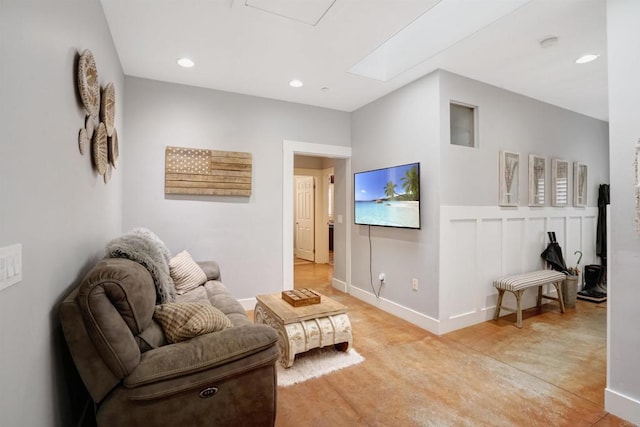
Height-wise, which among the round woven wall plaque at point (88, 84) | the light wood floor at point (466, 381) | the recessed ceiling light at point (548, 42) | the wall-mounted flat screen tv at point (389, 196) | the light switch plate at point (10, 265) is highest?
the recessed ceiling light at point (548, 42)

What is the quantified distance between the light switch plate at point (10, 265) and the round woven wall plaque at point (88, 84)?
0.95 metres

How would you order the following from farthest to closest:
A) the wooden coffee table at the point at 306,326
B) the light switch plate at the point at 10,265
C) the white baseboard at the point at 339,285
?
the white baseboard at the point at 339,285
the wooden coffee table at the point at 306,326
the light switch plate at the point at 10,265

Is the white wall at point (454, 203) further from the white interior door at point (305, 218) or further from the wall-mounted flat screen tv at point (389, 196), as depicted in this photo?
the white interior door at point (305, 218)

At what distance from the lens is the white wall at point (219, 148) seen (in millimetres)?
3301

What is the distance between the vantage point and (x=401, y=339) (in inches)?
116

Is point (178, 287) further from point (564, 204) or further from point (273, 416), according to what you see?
point (564, 204)

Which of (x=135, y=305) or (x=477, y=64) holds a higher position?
(x=477, y=64)

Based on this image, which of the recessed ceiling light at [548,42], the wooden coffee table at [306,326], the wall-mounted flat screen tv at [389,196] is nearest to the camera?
the wooden coffee table at [306,326]

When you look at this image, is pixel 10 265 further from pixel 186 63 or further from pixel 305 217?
pixel 305 217

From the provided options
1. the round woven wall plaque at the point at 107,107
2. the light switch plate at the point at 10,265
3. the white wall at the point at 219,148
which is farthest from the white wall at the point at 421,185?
the light switch plate at the point at 10,265

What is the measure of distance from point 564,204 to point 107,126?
5.24 m

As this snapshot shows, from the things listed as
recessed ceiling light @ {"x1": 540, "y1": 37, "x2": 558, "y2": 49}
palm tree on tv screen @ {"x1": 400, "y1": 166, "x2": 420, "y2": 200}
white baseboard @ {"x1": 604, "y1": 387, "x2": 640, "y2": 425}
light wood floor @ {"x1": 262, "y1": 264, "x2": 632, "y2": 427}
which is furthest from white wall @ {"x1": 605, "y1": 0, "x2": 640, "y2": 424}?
palm tree on tv screen @ {"x1": 400, "y1": 166, "x2": 420, "y2": 200}

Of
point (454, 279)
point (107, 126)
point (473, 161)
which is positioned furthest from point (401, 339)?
point (107, 126)

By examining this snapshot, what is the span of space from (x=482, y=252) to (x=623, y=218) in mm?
1605
